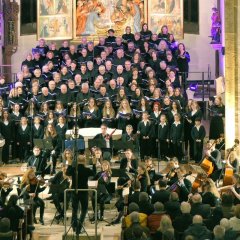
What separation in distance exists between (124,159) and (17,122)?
4.18 meters

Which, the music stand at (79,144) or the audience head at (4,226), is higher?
the music stand at (79,144)

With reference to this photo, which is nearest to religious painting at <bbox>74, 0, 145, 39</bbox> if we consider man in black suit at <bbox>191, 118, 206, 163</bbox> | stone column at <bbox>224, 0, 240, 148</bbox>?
man in black suit at <bbox>191, 118, 206, 163</bbox>

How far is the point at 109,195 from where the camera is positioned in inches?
676

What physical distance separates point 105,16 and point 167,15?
6.21 ft

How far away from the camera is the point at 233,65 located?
1988 cm

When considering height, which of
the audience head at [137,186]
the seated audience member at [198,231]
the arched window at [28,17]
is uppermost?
the arched window at [28,17]

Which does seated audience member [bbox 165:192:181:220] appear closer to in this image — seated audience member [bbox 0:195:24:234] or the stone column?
seated audience member [bbox 0:195:24:234]

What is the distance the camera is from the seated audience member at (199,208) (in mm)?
14508

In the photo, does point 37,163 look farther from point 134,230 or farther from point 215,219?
point 134,230

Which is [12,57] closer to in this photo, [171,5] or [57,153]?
[171,5]

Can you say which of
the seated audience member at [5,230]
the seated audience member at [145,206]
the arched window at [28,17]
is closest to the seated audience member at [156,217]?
the seated audience member at [145,206]

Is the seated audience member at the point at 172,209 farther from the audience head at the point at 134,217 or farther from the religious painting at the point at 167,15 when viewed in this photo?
the religious painting at the point at 167,15

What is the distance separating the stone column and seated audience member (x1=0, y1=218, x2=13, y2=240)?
753 cm

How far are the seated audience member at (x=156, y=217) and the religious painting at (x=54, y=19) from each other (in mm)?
15209
